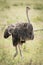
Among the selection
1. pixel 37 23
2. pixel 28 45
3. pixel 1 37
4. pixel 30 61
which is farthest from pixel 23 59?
pixel 37 23

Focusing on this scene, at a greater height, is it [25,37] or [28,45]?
[25,37]

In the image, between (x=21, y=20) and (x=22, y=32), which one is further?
(x=21, y=20)

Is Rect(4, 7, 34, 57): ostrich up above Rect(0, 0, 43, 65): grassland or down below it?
above

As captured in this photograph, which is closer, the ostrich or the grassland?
the ostrich

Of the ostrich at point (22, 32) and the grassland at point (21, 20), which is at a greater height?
the ostrich at point (22, 32)

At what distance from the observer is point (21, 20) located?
2148 millimetres

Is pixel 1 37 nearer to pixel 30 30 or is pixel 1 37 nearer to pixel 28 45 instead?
pixel 28 45

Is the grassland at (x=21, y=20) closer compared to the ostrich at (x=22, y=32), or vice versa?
the ostrich at (x=22, y=32)

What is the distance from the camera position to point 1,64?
172 cm

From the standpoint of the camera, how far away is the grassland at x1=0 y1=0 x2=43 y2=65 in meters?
1.76

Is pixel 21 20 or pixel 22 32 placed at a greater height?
pixel 22 32

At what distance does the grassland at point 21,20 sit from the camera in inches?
69.2

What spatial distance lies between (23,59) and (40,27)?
1.40ft

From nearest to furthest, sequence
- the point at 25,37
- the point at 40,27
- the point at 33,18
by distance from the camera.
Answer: the point at 25,37 < the point at 40,27 < the point at 33,18
